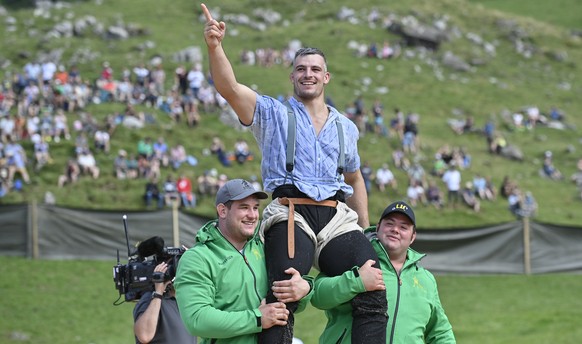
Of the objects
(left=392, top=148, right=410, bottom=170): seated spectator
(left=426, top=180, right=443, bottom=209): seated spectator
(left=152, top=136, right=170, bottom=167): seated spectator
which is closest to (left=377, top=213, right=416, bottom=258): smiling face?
(left=152, top=136, right=170, bottom=167): seated spectator

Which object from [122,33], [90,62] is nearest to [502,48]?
[122,33]

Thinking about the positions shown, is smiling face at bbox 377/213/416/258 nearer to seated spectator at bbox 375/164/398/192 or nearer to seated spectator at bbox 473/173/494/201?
seated spectator at bbox 375/164/398/192

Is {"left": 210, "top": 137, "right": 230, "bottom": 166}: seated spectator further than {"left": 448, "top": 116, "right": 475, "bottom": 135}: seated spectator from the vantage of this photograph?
No

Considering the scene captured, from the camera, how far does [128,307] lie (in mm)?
20750

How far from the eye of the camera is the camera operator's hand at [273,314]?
6.05 meters

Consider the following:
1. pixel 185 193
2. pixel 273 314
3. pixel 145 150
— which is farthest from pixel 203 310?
pixel 145 150

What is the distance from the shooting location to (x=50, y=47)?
52.2m

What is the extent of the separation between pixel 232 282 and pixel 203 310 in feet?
0.91

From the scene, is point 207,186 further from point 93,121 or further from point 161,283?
point 161,283

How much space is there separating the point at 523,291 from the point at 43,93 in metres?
22.2

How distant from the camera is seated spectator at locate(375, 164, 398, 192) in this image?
1391 inches

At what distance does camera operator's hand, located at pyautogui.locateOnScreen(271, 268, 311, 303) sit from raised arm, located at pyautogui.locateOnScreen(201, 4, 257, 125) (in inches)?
41.1

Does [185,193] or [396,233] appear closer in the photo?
[396,233]

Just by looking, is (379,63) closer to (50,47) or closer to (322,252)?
(50,47)
